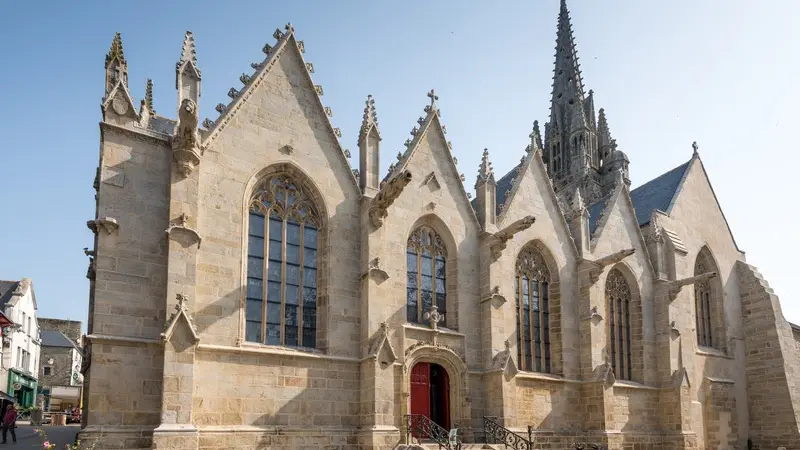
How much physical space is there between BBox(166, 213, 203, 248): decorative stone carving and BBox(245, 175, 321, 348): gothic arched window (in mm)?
1631

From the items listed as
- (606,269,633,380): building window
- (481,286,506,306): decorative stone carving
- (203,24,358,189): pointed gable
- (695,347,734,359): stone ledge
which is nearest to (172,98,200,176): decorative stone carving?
(203,24,358,189): pointed gable

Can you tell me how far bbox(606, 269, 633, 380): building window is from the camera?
2353 centimetres

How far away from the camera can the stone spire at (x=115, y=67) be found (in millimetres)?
Result: 15448

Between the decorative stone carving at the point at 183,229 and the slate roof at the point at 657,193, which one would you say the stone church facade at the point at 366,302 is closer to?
the decorative stone carving at the point at 183,229

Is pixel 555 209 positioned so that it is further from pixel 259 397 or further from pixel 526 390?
pixel 259 397

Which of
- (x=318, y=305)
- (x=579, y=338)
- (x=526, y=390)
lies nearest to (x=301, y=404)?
(x=318, y=305)

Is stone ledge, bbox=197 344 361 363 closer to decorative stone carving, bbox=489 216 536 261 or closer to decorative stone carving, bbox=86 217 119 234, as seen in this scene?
decorative stone carving, bbox=86 217 119 234

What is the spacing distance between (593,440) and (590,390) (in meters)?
1.46

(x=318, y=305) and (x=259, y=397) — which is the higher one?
(x=318, y=305)

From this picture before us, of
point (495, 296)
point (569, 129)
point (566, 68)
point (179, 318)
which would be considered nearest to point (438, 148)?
point (495, 296)

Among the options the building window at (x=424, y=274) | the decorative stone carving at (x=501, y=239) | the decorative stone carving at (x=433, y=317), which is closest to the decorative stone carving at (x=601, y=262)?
the decorative stone carving at (x=501, y=239)

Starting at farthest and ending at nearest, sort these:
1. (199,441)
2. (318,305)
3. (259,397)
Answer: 1. (318,305)
2. (259,397)
3. (199,441)

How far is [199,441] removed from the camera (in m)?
14.2

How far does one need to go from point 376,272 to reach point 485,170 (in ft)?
19.0
